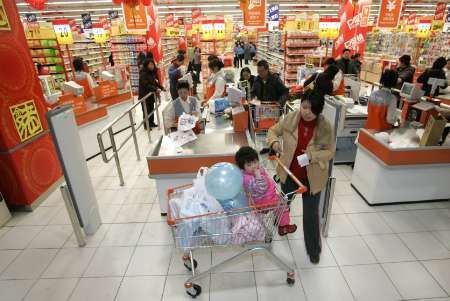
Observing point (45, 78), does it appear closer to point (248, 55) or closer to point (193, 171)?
point (193, 171)

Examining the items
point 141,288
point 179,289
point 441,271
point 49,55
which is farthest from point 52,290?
point 49,55

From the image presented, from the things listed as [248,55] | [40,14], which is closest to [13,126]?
[248,55]

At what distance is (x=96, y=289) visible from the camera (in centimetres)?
269

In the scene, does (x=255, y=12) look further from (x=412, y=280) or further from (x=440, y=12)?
(x=440, y=12)

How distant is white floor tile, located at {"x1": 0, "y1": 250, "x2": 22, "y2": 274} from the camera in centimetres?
305

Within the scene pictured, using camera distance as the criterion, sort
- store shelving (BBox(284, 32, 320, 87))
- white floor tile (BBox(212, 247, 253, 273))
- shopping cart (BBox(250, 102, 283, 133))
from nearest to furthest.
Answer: white floor tile (BBox(212, 247, 253, 273)) < shopping cart (BBox(250, 102, 283, 133)) < store shelving (BBox(284, 32, 320, 87))

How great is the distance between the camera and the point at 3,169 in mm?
3699

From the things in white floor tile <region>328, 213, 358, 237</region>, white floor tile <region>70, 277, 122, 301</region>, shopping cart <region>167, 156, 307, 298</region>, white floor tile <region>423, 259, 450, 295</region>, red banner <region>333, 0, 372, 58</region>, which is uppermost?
red banner <region>333, 0, 372, 58</region>

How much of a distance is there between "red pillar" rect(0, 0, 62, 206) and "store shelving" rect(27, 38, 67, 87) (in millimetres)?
7173

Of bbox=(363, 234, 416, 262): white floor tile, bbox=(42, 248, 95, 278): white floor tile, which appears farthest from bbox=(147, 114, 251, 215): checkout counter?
bbox=(363, 234, 416, 262): white floor tile

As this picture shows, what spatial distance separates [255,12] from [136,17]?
373 cm

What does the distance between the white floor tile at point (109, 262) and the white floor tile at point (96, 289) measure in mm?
71

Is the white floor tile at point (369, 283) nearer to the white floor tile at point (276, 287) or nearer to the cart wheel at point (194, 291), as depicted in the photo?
the white floor tile at point (276, 287)

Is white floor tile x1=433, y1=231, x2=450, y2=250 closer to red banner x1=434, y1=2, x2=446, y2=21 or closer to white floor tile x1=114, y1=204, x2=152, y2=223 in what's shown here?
white floor tile x1=114, y1=204, x2=152, y2=223
